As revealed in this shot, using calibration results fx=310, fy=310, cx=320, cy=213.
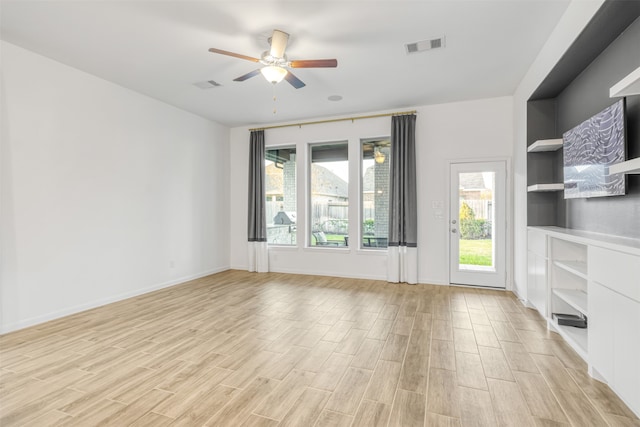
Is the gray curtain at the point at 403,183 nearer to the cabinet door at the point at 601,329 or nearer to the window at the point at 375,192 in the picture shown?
the window at the point at 375,192

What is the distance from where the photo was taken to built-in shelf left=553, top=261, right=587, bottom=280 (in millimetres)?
2604

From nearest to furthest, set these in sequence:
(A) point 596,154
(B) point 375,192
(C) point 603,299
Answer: (C) point 603,299
(A) point 596,154
(B) point 375,192

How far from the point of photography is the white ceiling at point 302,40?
2.80 metres

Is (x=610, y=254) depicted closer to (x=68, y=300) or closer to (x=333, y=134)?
(x=333, y=134)

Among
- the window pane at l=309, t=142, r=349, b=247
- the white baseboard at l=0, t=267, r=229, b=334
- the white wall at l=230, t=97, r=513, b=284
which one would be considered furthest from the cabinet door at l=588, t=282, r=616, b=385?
the white baseboard at l=0, t=267, r=229, b=334

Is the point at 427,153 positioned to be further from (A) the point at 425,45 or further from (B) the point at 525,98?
(A) the point at 425,45

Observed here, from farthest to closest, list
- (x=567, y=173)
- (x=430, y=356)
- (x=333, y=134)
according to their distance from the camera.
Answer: (x=333, y=134)
(x=567, y=173)
(x=430, y=356)

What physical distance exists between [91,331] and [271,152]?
4.51 metres

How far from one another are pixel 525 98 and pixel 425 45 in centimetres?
185

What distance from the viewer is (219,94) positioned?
4887mm

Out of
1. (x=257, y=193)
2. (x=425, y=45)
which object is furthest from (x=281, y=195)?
(x=425, y=45)

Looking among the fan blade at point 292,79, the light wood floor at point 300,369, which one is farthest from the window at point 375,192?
the fan blade at point 292,79

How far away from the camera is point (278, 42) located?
119 inches

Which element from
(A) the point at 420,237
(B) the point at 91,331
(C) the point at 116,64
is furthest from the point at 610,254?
(C) the point at 116,64
